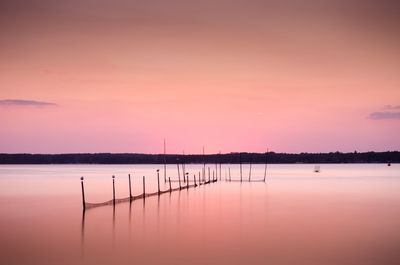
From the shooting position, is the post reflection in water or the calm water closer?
the calm water

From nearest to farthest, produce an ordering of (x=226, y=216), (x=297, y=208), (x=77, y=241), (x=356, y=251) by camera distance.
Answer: (x=356, y=251)
(x=77, y=241)
(x=226, y=216)
(x=297, y=208)

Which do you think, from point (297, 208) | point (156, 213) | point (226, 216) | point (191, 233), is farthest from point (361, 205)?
point (191, 233)

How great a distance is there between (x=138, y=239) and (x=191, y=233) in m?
2.76

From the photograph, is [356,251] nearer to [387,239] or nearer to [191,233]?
[387,239]

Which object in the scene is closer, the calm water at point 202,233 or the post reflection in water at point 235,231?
the calm water at point 202,233

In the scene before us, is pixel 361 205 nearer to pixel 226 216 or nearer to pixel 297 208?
pixel 297 208

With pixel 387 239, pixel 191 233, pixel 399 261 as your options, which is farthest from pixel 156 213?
pixel 399 261

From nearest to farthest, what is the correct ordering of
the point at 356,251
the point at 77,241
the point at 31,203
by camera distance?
the point at 356,251 < the point at 77,241 < the point at 31,203

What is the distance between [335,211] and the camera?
3394 centimetres

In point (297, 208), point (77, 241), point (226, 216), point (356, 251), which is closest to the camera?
point (356, 251)

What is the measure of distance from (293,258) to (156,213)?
15131mm

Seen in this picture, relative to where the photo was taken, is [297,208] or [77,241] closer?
[77,241]

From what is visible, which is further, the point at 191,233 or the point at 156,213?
the point at 156,213

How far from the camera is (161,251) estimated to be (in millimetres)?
19797
